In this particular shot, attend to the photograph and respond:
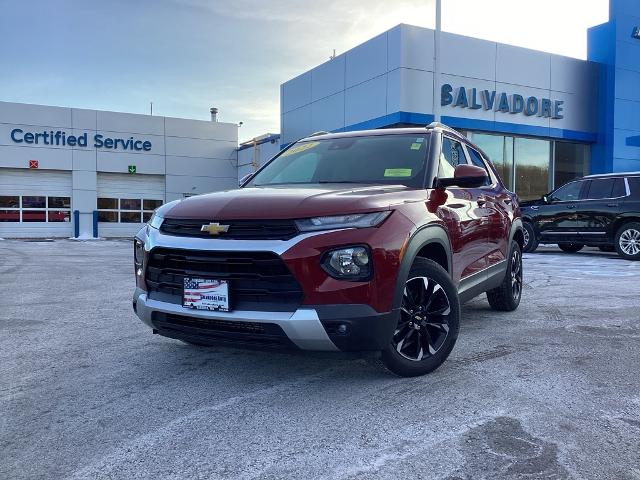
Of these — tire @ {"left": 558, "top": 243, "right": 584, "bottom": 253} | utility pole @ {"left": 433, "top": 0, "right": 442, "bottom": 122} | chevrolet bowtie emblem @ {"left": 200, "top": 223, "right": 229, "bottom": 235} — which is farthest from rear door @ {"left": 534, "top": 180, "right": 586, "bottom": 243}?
chevrolet bowtie emblem @ {"left": 200, "top": 223, "right": 229, "bottom": 235}

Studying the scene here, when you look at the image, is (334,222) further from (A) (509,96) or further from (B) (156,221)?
(A) (509,96)

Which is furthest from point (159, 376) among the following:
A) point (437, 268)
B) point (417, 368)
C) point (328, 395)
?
point (437, 268)

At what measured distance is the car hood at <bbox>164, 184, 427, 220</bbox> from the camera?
3.16 m

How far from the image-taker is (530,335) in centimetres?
486

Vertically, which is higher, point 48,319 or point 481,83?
point 481,83

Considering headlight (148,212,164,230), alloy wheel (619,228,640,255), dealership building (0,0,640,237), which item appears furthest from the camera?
dealership building (0,0,640,237)

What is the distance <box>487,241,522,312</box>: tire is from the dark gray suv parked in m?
7.02

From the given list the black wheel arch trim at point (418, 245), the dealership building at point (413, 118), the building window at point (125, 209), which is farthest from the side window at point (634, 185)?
the building window at point (125, 209)

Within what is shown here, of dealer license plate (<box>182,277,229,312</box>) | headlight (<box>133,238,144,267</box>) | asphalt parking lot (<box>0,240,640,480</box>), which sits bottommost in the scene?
asphalt parking lot (<box>0,240,640,480</box>)

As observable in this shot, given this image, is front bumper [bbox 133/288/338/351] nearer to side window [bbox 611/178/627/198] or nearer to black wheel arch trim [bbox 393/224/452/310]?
black wheel arch trim [bbox 393/224/452/310]

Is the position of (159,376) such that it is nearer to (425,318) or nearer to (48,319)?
(425,318)

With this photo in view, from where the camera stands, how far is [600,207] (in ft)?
39.6

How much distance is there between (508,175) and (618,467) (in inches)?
687

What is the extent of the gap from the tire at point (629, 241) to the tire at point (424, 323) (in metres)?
9.71
